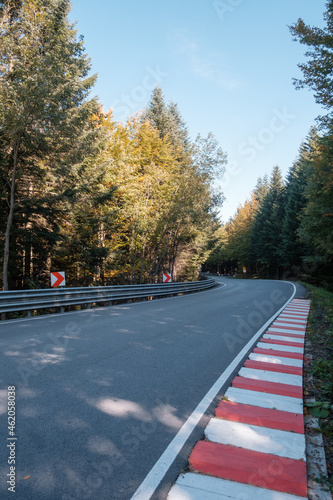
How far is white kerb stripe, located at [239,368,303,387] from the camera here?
4621 millimetres

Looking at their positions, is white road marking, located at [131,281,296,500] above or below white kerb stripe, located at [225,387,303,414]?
above

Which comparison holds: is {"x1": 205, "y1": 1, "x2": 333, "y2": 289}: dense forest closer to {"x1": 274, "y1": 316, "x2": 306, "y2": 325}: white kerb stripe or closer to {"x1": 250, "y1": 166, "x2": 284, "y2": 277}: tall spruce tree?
{"x1": 250, "y1": 166, "x2": 284, "y2": 277}: tall spruce tree

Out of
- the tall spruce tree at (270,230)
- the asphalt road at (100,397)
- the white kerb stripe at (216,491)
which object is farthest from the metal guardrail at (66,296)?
the tall spruce tree at (270,230)

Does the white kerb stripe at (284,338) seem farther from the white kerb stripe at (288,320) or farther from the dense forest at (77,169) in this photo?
the dense forest at (77,169)

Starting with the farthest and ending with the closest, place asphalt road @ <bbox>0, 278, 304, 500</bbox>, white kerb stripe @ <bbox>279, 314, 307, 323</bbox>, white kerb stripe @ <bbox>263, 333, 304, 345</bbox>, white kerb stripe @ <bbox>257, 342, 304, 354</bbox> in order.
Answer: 1. white kerb stripe @ <bbox>279, 314, 307, 323</bbox>
2. white kerb stripe @ <bbox>263, 333, 304, 345</bbox>
3. white kerb stripe @ <bbox>257, 342, 304, 354</bbox>
4. asphalt road @ <bbox>0, 278, 304, 500</bbox>

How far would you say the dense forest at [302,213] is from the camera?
41.9 feet

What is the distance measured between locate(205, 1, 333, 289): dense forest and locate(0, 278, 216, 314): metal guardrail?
927 centimetres

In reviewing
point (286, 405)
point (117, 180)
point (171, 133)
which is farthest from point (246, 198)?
point (286, 405)

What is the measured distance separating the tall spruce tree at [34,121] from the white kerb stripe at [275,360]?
31.2 ft

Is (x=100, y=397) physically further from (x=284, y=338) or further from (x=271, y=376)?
(x=284, y=338)

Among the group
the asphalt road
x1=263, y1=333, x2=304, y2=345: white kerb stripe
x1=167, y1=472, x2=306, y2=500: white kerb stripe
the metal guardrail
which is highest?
the metal guardrail

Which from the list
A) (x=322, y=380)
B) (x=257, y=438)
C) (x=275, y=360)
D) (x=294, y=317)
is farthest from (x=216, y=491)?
(x=294, y=317)

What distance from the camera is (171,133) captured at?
34.5 metres

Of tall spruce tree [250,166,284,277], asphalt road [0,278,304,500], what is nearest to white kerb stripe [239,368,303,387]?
asphalt road [0,278,304,500]
